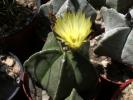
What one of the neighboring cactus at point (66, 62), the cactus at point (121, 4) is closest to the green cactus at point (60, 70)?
the neighboring cactus at point (66, 62)

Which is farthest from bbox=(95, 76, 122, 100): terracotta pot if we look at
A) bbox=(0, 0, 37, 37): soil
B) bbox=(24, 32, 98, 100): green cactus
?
bbox=(0, 0, 37, 37): soil

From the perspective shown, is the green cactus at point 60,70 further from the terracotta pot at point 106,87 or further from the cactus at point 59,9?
the cactus at point 59,9

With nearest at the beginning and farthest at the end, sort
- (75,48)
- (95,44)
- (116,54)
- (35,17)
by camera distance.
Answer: (75,48)
(116,54)
(95,44)
(35,17)

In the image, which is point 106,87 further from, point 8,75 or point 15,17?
point 15,17

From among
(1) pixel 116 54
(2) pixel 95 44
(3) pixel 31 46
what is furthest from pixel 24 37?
(1) pixel 116 54

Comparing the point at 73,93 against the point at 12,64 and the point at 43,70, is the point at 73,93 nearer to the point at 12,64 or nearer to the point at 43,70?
the point at 43,70

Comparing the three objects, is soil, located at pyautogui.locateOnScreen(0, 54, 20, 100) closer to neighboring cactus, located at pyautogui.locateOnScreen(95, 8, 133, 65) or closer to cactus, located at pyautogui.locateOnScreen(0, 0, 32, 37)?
cactus, located at pyautogui.locateOnScreen(0, 0, 32, 37)
